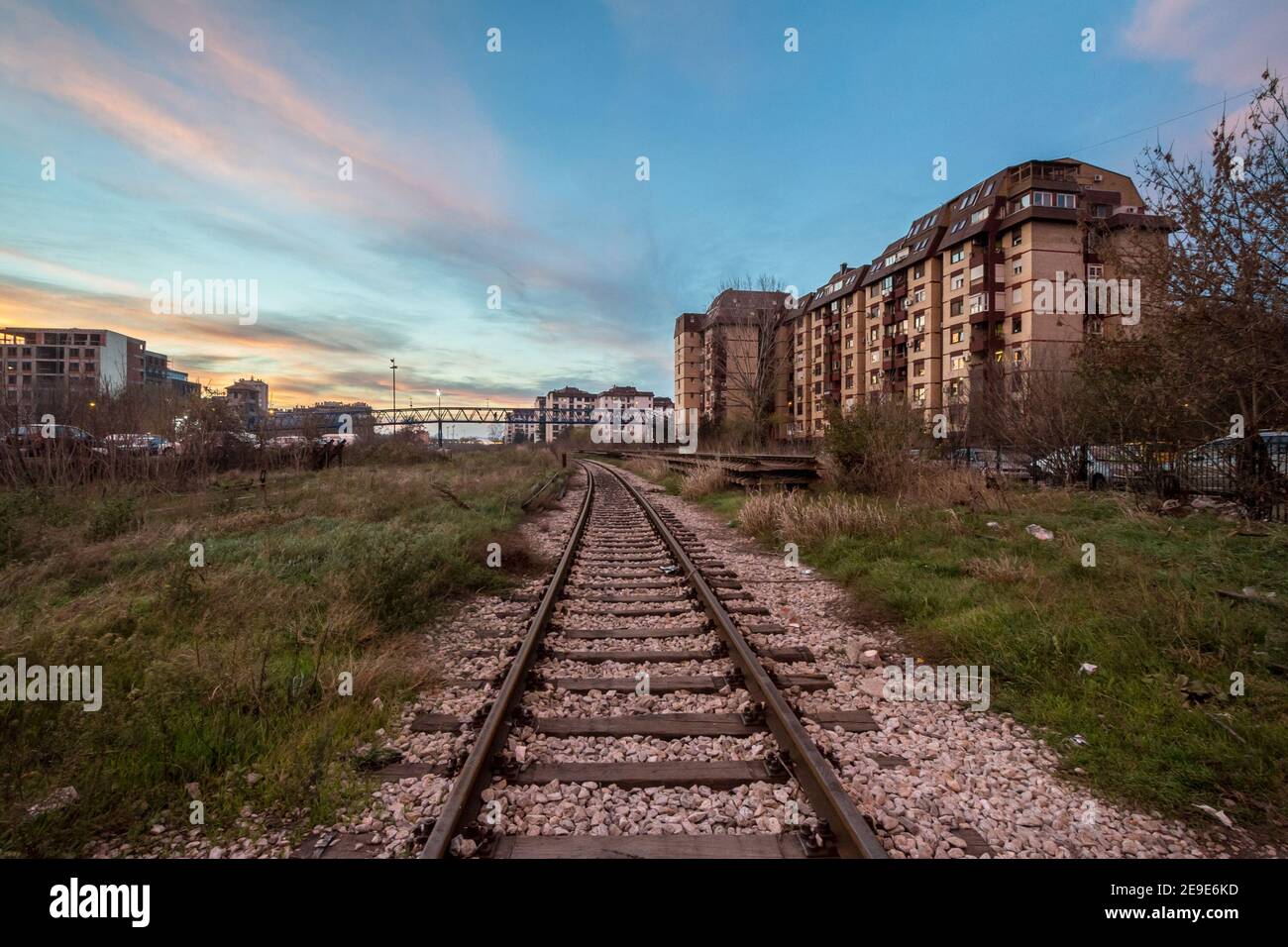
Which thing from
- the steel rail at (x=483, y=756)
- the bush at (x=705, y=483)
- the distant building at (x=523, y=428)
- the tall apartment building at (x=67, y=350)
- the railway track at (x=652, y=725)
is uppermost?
the tall apartment building at (x=67, y=350)

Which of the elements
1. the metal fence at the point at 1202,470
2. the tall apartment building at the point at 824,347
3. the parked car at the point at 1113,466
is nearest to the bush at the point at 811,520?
the metal fence at the point at 1202,470

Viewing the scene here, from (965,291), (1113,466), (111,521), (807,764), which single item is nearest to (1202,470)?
(1113,466)

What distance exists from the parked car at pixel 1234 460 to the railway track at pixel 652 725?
10.3m

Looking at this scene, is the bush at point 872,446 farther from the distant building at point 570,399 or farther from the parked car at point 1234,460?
the distant building at point 570,399

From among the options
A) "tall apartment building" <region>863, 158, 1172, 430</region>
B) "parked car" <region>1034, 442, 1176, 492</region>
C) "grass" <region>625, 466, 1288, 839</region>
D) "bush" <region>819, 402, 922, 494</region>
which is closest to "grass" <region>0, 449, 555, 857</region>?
"grass" <region>625, 466, 1288, 839</region>

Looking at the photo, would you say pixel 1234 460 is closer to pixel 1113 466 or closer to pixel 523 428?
pixel 1113 466

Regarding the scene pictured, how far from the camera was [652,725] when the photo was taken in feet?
11.7

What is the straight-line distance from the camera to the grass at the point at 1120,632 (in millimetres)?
3107

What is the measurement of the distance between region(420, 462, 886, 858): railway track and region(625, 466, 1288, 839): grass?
144cm

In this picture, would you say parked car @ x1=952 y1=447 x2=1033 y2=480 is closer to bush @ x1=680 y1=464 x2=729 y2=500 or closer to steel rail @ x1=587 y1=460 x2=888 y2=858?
bush @ x1=680 y1=464 x2=729 y2=500

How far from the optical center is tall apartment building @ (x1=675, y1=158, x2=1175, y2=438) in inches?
1551

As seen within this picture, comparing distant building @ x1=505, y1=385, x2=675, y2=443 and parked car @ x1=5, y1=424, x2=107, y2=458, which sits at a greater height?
distant building @ x1=505, y1=385, x2=675, y2=443

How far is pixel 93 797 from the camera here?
108 inches
